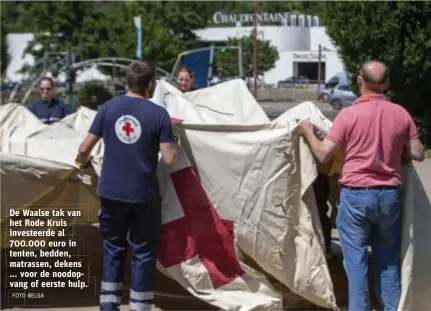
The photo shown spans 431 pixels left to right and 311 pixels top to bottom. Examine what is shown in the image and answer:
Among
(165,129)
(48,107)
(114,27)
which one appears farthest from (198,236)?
(114,27)

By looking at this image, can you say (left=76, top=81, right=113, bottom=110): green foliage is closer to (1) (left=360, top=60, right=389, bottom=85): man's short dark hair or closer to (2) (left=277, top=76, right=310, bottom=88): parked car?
(1) (left=360, top=60, right=389, bottom=85): man's short dark hair

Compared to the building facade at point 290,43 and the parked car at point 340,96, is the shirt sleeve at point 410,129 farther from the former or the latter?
the building facade at point 290,43

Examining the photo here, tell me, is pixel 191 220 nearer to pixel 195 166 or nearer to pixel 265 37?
pixel 195 166

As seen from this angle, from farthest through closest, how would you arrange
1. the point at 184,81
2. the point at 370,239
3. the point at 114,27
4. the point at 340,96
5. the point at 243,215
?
the point at 114,27
the point at 340,96
the point at 184,81
the point at 243,215
the point at 370,239

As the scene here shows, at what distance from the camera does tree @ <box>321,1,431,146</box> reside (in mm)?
15156

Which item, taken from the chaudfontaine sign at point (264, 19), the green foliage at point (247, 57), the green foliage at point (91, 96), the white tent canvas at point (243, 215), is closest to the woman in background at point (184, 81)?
the white tent canvas at point (243, 215)

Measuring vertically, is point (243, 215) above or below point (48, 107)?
below

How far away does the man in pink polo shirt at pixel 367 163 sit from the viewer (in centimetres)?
486

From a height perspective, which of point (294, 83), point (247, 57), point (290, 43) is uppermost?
point (290, 43)

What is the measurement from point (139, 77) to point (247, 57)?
64947 millimetres

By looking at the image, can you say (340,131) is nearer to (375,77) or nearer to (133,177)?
(375,77)

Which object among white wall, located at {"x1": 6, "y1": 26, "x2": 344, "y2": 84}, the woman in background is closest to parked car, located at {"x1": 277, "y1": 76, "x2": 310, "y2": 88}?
white wall, located at {"x1": 6, "y1": 26, "x2": 344, "y2": 84}

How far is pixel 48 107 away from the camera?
8.41 m

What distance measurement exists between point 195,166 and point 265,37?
263ft
